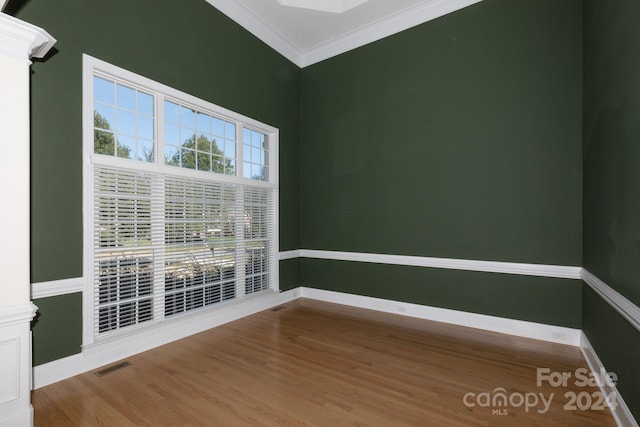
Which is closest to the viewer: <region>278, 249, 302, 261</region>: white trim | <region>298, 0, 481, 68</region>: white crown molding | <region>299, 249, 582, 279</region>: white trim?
<region>299, 249, 582, 279</region>: white trim

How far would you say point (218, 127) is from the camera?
407 centimetres

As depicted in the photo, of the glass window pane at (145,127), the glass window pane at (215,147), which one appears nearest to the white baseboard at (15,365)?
the glass window pane at (145,127)

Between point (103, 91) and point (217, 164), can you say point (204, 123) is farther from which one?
point (103, 91)

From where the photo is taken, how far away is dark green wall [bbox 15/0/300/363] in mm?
2518

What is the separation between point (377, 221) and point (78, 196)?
11.5 ft

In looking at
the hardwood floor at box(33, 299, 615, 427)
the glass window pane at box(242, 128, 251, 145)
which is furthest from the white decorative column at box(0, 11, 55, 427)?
the glass window pane at box(242, 128, 251, 145)

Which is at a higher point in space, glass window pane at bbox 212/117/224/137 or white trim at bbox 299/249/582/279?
glass window pane at bbox 212/117/224/137

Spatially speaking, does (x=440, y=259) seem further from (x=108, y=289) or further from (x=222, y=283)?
(x=108, y=289)

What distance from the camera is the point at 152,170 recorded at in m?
3.26

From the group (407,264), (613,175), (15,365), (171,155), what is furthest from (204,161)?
(613,175)

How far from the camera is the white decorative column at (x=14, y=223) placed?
1.91 meters

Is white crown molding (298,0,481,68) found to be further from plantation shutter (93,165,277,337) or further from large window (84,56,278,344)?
plantation shutter (93,165,277,337)

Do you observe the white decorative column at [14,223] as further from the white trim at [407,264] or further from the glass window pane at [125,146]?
the glass window pane at [125,146]

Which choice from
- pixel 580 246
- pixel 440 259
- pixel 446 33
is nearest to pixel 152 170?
pixel 440 259
